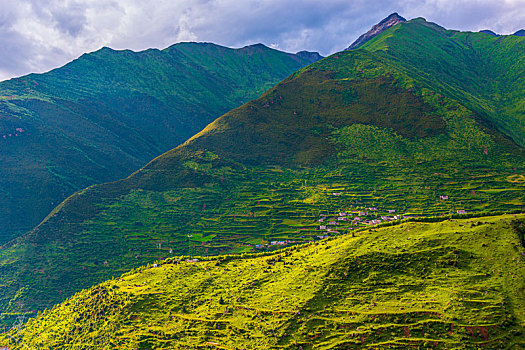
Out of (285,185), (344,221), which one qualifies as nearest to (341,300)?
(344,221)

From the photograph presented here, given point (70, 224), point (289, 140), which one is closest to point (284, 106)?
point (289, 140)

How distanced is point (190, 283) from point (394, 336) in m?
40.9

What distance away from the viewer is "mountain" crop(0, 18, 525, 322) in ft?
377

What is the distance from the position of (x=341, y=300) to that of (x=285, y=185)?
334ft

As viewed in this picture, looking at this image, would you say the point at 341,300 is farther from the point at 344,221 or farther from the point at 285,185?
the point at 285,185

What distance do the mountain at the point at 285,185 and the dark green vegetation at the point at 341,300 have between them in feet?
154

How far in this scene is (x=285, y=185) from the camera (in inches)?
5797

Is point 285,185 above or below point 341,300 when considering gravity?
above

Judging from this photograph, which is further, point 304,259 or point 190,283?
point 190,283

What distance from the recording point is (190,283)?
65.3m

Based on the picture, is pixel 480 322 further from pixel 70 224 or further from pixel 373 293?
pixel 70 224

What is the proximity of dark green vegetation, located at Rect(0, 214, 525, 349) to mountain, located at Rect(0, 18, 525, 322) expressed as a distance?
4685 centimetres

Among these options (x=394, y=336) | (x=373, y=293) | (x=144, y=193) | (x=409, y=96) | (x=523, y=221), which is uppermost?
(x=409, y=96)

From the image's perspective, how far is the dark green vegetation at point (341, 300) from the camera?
38.6 meters
